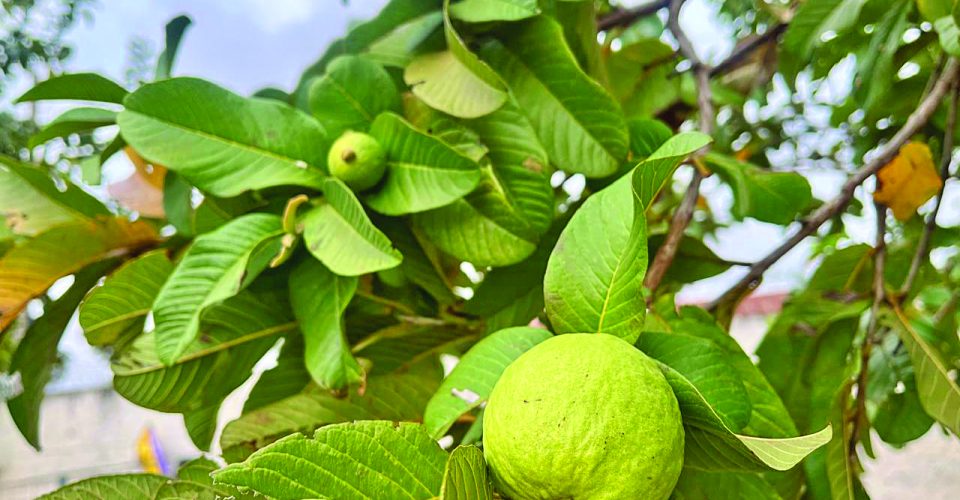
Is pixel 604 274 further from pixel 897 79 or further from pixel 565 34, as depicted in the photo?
pixel 897 79

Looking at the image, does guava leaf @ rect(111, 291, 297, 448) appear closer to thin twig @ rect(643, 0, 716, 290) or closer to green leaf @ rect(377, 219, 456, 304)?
green leaf @ rect(377, 219, 456, 304)

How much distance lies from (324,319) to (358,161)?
0.37ft

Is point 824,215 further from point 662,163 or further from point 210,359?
point 210,359

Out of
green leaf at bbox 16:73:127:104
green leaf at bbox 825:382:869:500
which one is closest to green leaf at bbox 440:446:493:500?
green leaf at bbox 825:382:869:500

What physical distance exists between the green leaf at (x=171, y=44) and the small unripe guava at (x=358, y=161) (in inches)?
8.7

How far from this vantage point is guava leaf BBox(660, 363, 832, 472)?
29 centimetres

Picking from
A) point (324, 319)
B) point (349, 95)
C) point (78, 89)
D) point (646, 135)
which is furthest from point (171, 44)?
point (646, 135)

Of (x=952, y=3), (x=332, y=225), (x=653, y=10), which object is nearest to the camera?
(x=332, y=225)

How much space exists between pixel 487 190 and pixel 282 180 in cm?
15

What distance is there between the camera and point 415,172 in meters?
0.48

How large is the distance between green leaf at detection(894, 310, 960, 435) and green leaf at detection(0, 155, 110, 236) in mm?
707

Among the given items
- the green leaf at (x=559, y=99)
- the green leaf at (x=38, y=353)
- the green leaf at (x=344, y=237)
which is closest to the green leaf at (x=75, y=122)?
the green leaf at (x=38, y=353)

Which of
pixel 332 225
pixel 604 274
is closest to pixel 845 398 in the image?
pixel 604 274

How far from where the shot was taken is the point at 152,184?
0.65 meters
